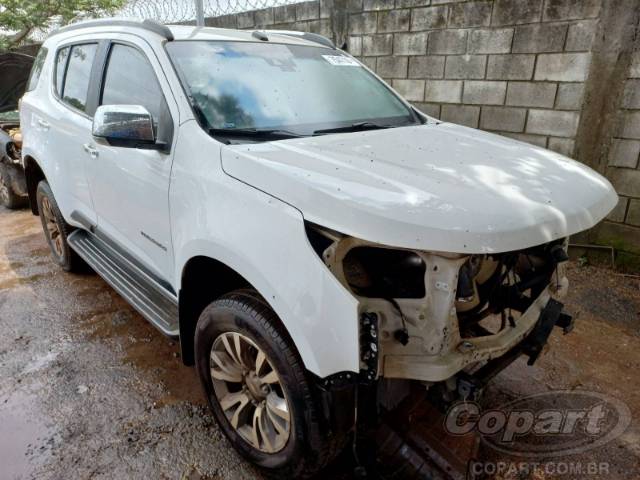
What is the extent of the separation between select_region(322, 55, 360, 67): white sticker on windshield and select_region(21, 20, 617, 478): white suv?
1.2 inches

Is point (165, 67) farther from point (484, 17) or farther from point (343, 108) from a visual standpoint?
point (484, 17)

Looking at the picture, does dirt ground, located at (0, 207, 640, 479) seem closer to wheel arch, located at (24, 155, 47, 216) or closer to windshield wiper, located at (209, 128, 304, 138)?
wheel arch, located at (24, 155, 47, 216)

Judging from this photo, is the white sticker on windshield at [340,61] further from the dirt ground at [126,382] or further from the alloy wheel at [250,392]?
the dirt ground at [126,382]

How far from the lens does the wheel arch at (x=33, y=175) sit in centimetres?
427

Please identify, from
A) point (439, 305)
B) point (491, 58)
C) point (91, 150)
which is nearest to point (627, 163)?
point (491, 58)

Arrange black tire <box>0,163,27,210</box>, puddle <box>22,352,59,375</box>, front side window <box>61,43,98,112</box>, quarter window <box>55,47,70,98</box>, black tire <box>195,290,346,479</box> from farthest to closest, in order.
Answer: black tire <box>0,163,27,210</box> < quarter window <box>55,47,70,98</box> < front side window <box>61,43,98,112</box> < puddle <box>22,352,59,375</box> < black tire <box>195,290,346,479</box>

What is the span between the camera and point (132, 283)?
297 cm

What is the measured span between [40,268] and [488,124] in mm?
4667

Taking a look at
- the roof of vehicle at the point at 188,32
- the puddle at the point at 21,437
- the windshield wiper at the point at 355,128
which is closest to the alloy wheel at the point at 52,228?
the roof of vehicle at the point at 188,32

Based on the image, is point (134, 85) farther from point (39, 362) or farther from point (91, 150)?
point (39, 362)

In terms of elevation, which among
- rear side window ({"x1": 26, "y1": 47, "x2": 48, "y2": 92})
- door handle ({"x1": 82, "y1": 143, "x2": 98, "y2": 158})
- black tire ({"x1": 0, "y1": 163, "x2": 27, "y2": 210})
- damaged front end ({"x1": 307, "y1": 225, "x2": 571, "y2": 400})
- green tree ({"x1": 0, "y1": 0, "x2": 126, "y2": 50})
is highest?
green tree ({"x1": 0, "y1": 0, "x2": 126, "y2": 50})

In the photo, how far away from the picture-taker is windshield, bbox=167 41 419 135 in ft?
7.59

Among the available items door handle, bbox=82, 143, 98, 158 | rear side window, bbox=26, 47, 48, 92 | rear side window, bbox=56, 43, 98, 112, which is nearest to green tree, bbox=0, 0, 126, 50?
rear side window, bbox=26, 47, 48, 92

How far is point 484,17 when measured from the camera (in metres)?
4.45
